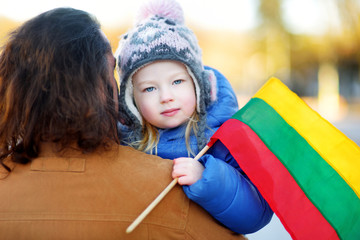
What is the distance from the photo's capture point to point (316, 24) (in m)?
26.1

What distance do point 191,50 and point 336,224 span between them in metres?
1.18

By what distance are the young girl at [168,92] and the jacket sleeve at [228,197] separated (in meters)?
0.07

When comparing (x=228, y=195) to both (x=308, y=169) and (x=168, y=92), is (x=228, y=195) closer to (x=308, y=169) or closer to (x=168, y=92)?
(x=308, y=169)

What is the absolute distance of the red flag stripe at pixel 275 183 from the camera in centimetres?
181

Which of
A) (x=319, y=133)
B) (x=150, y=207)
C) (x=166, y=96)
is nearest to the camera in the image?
(x=150, y=207)

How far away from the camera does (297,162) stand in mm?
1988

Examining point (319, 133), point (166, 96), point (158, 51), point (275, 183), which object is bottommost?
point (275, 183)

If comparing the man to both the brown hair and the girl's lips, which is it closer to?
A: the brown hair

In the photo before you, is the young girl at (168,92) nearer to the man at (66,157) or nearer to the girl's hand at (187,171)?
the girl's hand at (187,171)

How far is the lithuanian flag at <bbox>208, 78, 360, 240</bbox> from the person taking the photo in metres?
1.82

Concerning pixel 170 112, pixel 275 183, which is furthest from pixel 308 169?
pixel 170 112

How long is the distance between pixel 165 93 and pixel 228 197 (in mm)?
722

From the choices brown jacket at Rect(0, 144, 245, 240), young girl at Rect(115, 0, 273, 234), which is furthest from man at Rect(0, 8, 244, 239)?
young girl at Rect(115, 0, 273, 234)

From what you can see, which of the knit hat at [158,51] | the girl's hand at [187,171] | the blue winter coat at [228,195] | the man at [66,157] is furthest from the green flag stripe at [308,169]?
the man at [66,157]
